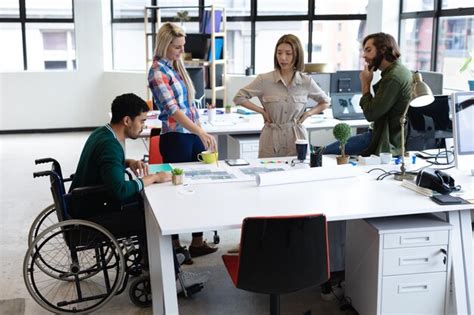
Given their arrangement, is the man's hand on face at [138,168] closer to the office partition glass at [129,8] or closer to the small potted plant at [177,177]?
the small potted plant at [177,177]

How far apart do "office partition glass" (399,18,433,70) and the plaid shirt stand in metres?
4.01

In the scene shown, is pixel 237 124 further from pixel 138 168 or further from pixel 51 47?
pixel 51 47

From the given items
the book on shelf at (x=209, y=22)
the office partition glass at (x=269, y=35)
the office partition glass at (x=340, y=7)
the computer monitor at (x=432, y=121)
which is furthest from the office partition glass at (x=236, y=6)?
the computer monitor at (x=432, y=121)

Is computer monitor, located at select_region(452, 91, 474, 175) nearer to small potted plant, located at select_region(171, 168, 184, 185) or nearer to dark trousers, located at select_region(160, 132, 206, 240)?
small potted plant, located at select_region(171, 168, 184, 185)

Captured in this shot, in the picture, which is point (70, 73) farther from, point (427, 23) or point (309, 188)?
point (309, 188)

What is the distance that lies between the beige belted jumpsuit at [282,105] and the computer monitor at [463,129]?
3.52ft

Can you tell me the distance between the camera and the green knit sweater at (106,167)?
2828 millimetres

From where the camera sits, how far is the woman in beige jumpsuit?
145 inches

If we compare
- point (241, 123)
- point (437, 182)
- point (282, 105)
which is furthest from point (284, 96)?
point (437, 182)

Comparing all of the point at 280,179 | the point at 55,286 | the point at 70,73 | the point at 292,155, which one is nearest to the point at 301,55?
the point at 292,155

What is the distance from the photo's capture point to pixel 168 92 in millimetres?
3547

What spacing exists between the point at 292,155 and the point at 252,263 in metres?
1.59

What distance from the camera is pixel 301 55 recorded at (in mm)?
3670

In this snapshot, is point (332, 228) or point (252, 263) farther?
point (332, 228)
